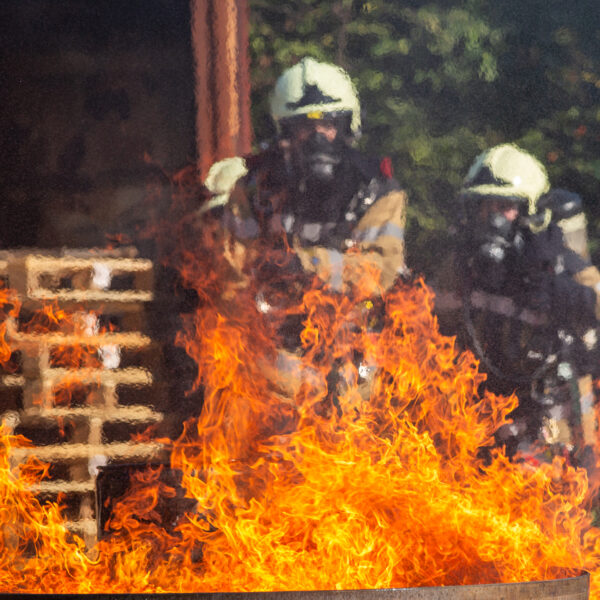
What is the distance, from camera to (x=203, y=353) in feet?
12.4

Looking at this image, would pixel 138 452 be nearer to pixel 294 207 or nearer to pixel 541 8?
pixel 294 207

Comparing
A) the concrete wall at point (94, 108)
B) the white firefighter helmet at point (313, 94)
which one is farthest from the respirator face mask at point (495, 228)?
the concrete wall at point (94, 108)

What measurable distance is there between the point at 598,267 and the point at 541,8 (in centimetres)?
152

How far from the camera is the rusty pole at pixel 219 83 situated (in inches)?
159

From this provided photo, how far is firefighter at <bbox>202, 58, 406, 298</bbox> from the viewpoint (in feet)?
11.7

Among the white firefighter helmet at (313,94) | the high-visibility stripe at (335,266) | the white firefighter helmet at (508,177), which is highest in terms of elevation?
the white firefighter helmet at (313,94)

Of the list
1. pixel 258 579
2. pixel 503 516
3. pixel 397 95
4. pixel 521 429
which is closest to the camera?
pixel 258 579

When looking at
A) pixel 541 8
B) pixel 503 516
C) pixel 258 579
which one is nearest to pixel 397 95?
pixel 541 8

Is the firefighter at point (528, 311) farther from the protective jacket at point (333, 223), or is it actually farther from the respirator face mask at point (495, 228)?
the protective jacket at point (333, 223)

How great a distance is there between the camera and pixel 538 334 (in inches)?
142

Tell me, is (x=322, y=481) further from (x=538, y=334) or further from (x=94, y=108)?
(x=94, y=108)

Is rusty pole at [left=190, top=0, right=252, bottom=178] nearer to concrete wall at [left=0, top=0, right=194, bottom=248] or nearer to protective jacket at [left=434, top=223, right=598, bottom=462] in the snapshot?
concrete wall at [left=0, top=0, right=194, bottom=248]

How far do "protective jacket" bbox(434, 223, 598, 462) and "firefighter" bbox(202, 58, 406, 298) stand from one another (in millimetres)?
481

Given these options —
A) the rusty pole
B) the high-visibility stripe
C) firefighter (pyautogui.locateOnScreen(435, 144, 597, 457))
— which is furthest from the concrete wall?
firefighter (pyautogui.locateOnScreen(435, 144, 597, 457))
